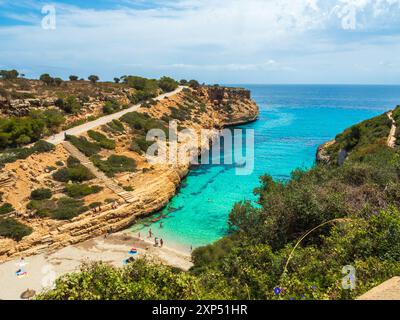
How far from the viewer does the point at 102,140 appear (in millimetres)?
32656

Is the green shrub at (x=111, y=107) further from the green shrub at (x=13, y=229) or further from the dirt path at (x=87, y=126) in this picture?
the green shrub at (x=13, y=229)

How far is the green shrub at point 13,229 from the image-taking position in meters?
18.3

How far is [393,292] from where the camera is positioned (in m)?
5.88

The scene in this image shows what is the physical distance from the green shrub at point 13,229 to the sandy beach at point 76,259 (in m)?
1.59

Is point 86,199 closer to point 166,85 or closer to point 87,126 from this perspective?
point 87,126

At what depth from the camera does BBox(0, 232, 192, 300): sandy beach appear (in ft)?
51.4

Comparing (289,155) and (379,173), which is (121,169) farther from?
(289,155)

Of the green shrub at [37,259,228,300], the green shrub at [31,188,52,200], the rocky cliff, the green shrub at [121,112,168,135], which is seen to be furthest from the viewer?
the green shrub at [121,112,168,135]

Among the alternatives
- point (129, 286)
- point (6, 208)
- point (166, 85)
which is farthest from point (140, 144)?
point (166, 85)

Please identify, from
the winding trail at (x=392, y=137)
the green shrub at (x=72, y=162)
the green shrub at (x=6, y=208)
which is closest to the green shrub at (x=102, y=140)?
the green shrub at (x=72, y=162)

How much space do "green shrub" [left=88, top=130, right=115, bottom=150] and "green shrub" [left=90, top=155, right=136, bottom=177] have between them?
2480 millimetres

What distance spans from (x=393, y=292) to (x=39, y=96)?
41.1 m

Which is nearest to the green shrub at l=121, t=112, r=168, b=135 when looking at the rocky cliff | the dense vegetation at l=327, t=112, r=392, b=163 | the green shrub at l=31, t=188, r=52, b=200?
the rocky cliff

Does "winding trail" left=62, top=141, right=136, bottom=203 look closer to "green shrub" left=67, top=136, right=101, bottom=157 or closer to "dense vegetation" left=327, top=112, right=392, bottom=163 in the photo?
"green shrub" left=67, top=136, right=101, bottom=157
